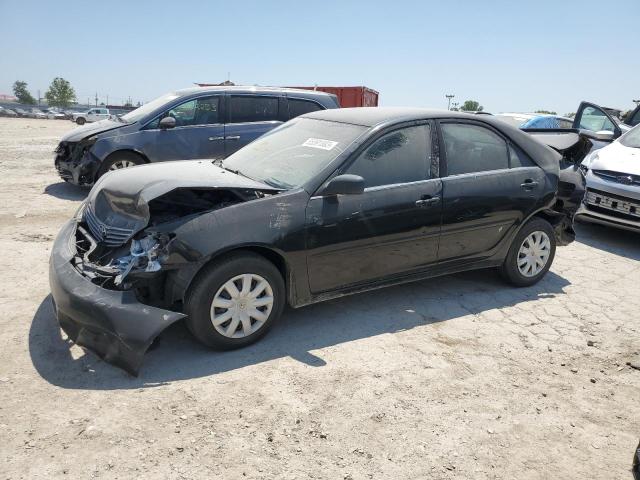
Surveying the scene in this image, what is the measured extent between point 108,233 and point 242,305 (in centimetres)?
112

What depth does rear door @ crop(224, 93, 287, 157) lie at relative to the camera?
26.2 feet

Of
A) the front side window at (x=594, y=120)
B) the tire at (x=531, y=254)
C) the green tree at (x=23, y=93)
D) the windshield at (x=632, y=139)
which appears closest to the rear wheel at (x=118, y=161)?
the tire at (x=531, y=254)

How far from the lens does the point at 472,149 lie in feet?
14.7

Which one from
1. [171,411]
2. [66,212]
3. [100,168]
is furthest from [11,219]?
[171,411]

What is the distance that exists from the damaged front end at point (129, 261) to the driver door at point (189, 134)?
3958 millimetres

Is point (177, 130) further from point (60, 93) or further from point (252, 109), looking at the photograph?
point (60, 93)

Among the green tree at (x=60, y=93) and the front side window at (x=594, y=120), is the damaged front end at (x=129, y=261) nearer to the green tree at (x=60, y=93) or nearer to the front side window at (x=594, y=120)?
the front side window at (x=594, y=120)

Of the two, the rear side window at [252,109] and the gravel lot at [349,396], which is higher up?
the rear side window at [252,109]

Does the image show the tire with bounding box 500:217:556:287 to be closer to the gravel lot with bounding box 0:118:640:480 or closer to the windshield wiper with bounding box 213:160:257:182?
the gravel lot with bounding box 0:118:640:480

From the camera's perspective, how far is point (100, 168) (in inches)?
296

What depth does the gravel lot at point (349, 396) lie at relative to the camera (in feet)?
8.27

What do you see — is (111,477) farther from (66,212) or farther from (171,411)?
(66,212)

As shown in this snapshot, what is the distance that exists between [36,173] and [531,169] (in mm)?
8797

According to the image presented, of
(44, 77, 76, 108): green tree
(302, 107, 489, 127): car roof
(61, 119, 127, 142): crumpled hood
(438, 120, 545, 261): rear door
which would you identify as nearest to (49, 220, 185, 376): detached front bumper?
(302, 107, 489, 127): car roof
